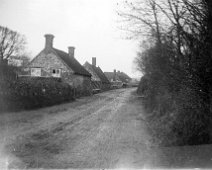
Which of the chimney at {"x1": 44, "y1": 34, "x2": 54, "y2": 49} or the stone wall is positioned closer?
the stone wall

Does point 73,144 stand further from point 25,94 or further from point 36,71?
point 36,71

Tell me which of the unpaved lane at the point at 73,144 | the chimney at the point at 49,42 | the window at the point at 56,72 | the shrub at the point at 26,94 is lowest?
the unpaved lane at the point at 73,144

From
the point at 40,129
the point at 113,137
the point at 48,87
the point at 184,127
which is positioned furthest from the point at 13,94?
the point at 184,127

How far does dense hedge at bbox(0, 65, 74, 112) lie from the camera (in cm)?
1616

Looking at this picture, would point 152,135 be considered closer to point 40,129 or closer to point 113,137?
point 113,137

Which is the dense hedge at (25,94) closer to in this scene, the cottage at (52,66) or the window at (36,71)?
the cottage at (52,66)

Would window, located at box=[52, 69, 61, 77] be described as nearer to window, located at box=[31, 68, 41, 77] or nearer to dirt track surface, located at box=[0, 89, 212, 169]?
window, located at box=[31, 68, 41, 77]

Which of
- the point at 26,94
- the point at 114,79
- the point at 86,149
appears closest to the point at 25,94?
the point at 26,94

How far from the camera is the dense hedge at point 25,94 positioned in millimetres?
16156

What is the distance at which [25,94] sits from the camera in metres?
17.8

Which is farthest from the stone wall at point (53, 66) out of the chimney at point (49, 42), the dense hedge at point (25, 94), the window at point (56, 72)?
the dense hedge at point (25, 94)

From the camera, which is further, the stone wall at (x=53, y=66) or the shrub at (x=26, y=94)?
the stone wall at (x=53, y=66)

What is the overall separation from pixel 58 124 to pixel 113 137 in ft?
12.4

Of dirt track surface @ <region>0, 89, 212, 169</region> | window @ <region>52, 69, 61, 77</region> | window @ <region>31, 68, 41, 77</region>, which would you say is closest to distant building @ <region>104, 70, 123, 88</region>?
window @ <region>31, 68, 41, 77</region>
